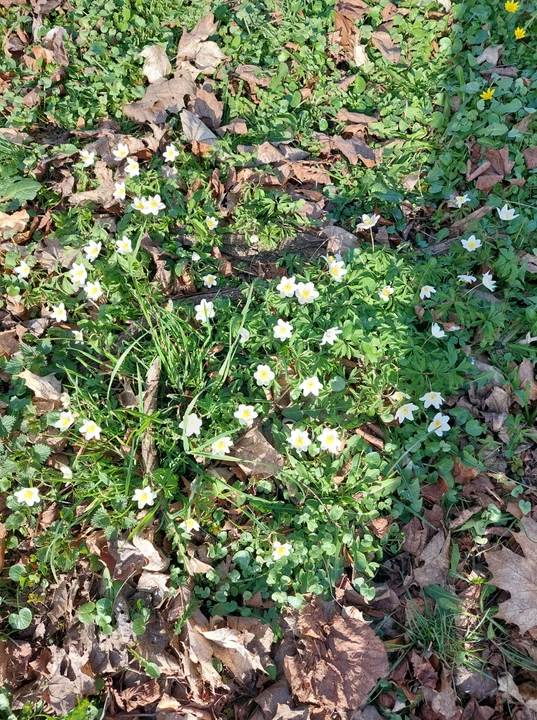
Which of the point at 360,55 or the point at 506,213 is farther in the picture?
the point at 360,55

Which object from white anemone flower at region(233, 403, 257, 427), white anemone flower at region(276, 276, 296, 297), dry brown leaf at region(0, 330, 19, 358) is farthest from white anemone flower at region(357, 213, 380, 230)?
dry brown leaf at region(0, 330, 19, 358)

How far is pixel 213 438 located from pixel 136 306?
92 centimetres

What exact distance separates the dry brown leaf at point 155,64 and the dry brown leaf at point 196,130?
1.50 feet

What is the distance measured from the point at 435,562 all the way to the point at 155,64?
131 inches

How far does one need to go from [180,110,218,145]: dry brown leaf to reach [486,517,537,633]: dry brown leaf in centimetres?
262

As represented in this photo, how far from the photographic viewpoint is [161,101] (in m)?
3.54

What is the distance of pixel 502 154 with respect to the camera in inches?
133

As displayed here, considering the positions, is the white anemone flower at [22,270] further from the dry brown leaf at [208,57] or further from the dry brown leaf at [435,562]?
the dry brown leaf at [435,562]

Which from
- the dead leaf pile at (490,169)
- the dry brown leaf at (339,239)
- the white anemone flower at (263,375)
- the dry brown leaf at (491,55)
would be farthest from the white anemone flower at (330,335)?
the dry brown leaf at (491,55)

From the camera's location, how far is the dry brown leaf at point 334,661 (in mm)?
2143

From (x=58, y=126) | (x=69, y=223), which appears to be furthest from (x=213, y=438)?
(x=58, y=126)

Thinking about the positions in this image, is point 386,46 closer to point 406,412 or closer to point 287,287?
point 287,287

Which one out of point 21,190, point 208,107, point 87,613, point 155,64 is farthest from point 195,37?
point 87,613

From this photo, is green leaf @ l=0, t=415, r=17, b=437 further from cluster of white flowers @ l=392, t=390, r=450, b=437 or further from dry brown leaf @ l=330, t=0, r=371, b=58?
dry brown leaf @ l=330, t=0, r=371, b=58
